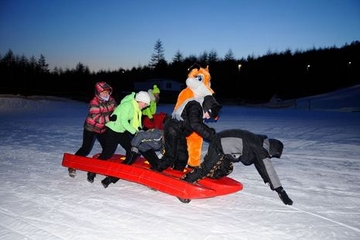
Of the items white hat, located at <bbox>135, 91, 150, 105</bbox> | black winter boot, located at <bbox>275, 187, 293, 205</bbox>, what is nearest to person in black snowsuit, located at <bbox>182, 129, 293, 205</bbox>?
black winter boot, located at <bbox>275, 187, 293, 205</bbox>

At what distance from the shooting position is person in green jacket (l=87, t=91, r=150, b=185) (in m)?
4.84

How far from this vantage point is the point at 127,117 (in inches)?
191

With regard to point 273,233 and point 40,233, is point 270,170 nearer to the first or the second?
point 273,233

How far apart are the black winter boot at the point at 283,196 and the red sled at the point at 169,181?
0.51m

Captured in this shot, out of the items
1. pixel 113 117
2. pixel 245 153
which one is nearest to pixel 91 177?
pixel 113 117

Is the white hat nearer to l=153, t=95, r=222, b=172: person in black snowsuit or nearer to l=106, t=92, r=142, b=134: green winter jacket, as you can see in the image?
l=106, t=92, r=142, b=134: green winter jacket

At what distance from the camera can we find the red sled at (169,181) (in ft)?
13.3

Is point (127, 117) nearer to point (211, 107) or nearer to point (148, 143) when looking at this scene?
point (148, 143)

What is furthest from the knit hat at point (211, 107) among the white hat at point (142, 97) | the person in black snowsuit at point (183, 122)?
the white hat at point (142, 97)

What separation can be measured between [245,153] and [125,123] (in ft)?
5.72

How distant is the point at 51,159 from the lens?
6.85 m

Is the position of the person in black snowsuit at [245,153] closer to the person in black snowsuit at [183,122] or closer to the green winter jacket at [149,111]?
the person in black snowsuit at [183,122]

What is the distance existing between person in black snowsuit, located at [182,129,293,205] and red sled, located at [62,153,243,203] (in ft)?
0.68

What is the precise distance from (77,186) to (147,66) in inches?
3318
